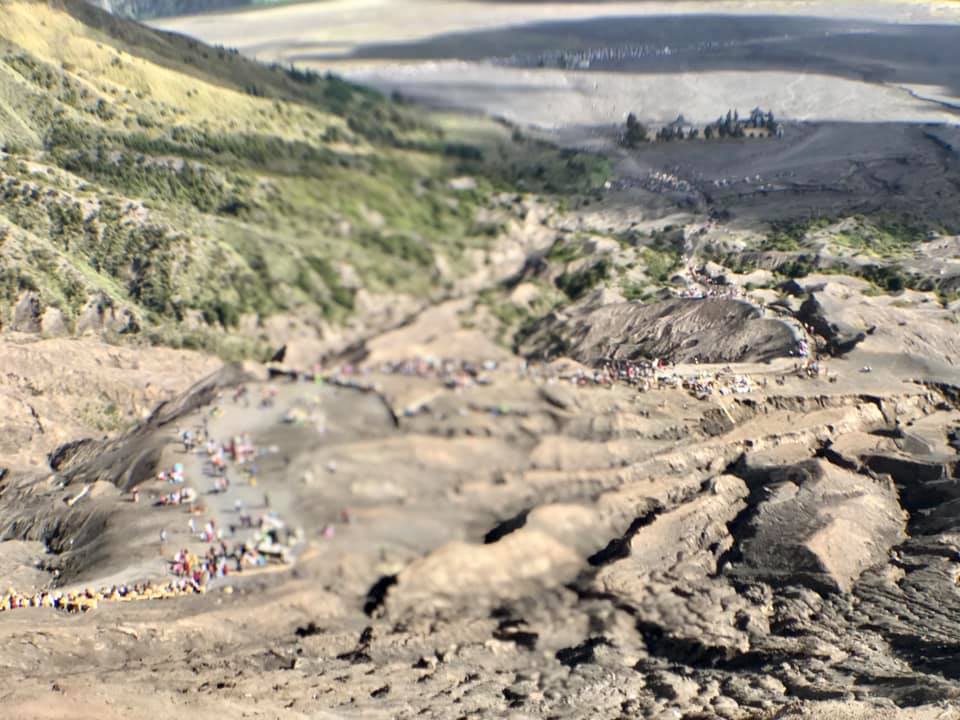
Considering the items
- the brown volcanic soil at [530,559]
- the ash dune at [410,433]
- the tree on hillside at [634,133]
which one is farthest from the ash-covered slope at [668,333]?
the tree on hillside at [634,133]

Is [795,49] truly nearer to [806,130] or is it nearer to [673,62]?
[673,62]

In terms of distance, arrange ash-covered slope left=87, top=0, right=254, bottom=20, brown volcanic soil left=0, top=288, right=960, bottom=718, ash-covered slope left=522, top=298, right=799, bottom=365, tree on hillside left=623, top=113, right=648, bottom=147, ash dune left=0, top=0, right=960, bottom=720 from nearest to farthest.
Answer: brown volcanic soil left=0, top=288, right=960, bottom=718, ash dune left=0, top=0, right=960, bottom=720, ash-covered slope left=522, top=298, right=799, bottom=365, ash-covered slope left=87, top=0, right=254, bottom=20, tree on hillside left=623, top=113, right=648, bottom=147

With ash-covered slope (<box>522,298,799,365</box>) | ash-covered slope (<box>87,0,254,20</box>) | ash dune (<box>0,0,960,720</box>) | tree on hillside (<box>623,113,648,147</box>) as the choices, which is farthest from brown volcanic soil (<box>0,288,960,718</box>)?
tree on hillside (<box>623,113,648,147</box>)

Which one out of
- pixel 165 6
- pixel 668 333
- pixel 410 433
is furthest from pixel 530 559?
pixel 165 6

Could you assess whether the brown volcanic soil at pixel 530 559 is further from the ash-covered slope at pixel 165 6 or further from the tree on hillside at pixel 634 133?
the tree on hillside at pixel 634 133

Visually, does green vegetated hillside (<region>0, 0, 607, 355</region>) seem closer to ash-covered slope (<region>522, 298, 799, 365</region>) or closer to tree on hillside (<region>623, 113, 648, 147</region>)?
ash-covered slope (<region>522, 298, 799, 365</region>)

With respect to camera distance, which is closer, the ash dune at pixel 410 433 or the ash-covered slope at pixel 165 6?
the ash dune at pixel 410 433
